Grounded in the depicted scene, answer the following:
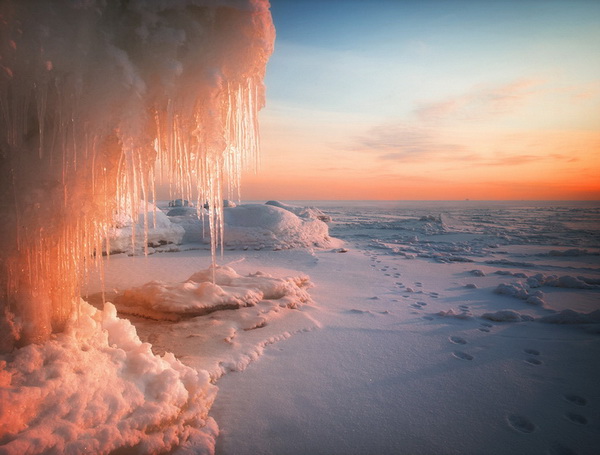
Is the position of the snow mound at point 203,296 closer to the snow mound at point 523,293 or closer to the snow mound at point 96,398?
the snow mound at point 96,398

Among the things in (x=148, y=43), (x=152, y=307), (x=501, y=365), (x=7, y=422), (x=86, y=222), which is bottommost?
(x=501, y=365)

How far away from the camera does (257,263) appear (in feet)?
23.4

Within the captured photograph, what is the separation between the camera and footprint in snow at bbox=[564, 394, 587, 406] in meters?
2.12

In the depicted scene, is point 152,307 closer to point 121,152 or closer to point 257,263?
point 121,152

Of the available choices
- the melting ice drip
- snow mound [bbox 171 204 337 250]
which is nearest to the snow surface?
the melting ice drip

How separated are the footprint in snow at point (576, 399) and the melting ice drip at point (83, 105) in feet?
10.7

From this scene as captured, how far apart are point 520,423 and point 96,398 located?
2684 millimetres

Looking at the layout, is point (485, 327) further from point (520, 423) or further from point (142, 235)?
point (142, 235)

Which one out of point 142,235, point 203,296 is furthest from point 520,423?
point 142,235

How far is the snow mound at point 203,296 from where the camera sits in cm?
349

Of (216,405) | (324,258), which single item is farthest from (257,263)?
(216,405)

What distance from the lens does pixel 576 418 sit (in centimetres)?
197

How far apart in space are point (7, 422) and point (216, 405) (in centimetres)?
110

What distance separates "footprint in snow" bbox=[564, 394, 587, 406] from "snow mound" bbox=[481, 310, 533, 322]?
5.26 feet
